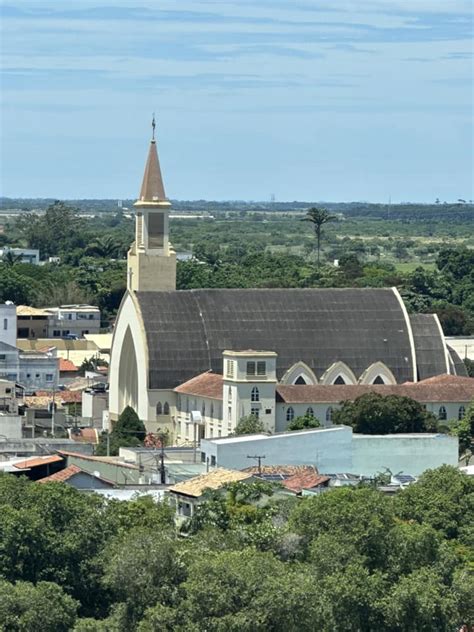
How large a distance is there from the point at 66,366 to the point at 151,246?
14.3 meters

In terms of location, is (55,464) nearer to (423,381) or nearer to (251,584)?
(251,584)

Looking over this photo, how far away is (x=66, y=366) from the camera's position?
10962cm

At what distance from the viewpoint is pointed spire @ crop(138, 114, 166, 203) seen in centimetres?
9688

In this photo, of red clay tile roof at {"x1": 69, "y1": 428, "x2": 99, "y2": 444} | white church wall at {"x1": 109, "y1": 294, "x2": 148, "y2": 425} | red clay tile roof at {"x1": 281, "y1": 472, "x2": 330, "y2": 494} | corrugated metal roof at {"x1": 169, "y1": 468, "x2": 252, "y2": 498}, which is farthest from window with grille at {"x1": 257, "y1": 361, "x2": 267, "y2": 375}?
corrugated metal roof at {"x1": 169, "y1": 468, "x2": 252, "y2": 498}

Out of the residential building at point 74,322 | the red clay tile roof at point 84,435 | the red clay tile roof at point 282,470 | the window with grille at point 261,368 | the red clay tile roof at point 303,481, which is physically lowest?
the red clay tile roof at point 84,435

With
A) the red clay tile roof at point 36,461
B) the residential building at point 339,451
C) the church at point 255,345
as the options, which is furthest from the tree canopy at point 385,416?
the red clay tile roof at point 36,461

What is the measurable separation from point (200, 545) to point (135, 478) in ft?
55.7

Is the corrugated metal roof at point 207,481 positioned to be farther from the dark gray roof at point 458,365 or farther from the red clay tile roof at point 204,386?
the dark gray roof at point 458,365

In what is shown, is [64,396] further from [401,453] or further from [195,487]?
[195,487]

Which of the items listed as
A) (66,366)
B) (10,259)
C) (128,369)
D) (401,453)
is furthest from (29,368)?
(10,259)

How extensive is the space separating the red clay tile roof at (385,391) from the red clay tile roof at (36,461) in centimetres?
1956

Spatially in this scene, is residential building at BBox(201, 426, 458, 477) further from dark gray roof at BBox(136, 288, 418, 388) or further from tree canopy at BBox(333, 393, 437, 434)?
dark gray roof at BBox(136, 288, 418, 388)

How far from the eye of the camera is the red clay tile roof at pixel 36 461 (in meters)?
64.6

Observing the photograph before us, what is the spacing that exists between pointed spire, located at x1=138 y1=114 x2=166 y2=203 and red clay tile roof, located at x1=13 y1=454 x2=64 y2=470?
3144 cm
